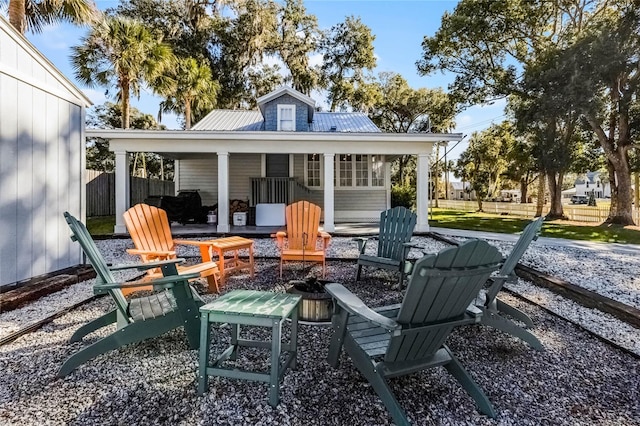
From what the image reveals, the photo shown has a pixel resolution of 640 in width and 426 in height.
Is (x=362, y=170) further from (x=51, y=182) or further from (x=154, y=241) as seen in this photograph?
(x=51, y=182)

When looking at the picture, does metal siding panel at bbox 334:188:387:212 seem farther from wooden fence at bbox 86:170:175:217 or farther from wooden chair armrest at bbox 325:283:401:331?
wooden chair armrest at bbox 325:283:401:331

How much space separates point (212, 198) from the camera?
12781mm

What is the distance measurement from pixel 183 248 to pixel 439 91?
22574mm

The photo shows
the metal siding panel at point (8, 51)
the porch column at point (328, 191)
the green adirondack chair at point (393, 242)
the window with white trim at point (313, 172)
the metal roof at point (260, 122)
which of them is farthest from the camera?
the window with white trim at point (313, 172)

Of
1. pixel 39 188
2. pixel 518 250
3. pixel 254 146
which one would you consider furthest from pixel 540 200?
pixel 39 188

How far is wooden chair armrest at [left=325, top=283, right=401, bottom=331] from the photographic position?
5.69 feet

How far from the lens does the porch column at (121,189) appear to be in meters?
8.72

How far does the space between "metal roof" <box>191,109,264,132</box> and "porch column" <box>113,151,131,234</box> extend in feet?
10.5

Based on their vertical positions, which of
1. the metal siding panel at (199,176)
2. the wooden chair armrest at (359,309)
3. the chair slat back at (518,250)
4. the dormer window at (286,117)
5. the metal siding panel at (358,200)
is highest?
the dormer window at (286,117)

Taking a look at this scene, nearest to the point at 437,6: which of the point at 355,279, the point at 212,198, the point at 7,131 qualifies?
the point at 212,198

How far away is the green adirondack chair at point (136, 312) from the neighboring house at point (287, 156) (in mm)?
6510

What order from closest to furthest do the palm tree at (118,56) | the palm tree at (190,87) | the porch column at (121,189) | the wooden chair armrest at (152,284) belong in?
the wooden chair armrest at (152,284) < the porch column at (121,189) < the palm tree at (118,56) < the palm tree at (190,87)

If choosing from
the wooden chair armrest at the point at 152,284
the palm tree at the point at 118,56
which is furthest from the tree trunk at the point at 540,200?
the wooden chair armrest at the point at 152,284

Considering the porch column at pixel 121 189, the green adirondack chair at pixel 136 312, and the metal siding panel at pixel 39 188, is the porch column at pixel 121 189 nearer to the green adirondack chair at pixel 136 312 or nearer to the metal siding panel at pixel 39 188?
the metal siding panel at pixel 39 188
